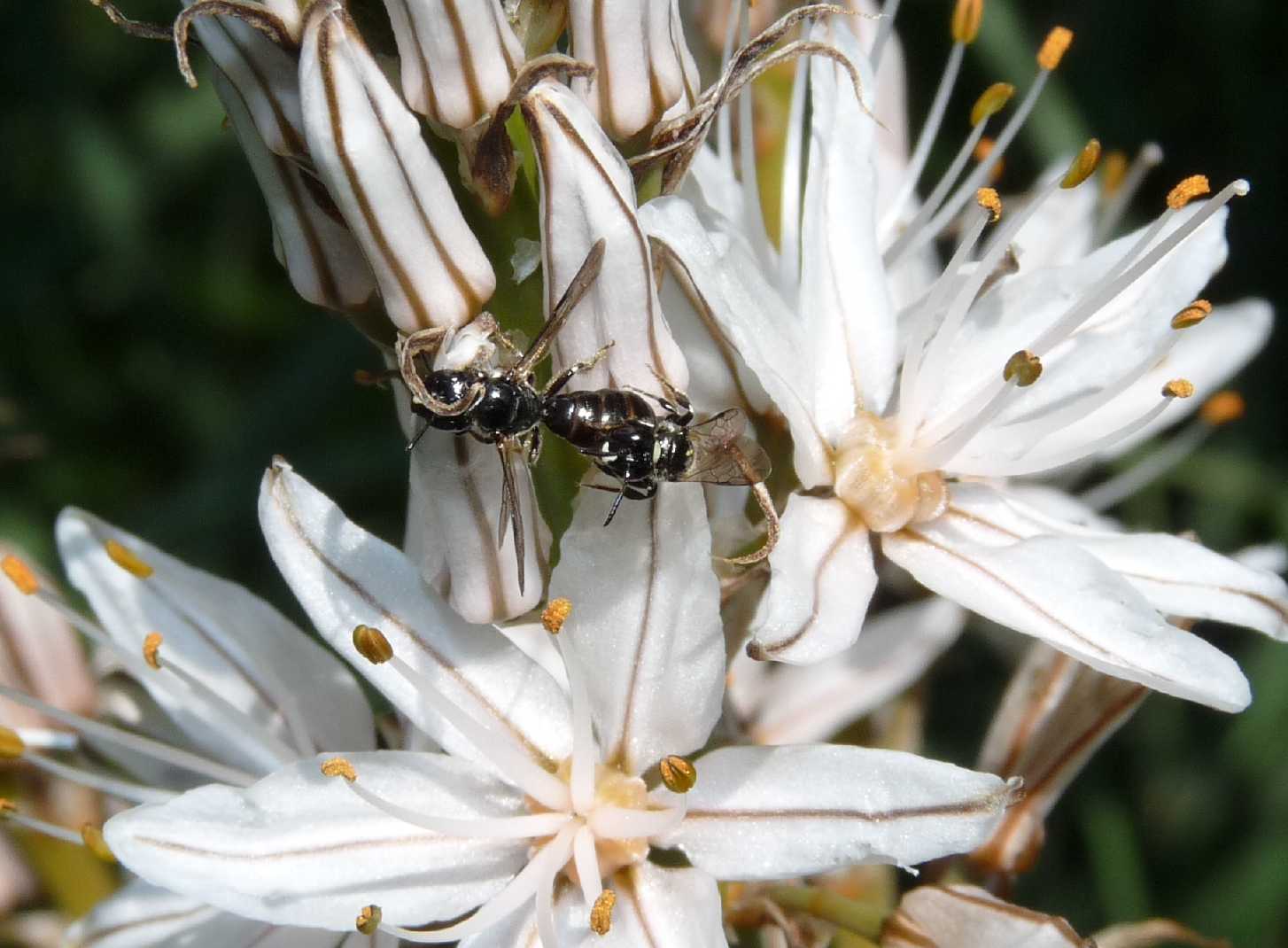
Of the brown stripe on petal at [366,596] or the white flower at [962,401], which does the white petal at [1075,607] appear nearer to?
the white flower at [962,401]

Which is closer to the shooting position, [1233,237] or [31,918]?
[31,918]

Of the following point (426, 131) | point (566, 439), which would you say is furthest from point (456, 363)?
point (426, 131)

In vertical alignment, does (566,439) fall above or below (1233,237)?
below

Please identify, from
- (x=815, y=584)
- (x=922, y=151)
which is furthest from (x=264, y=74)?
(x=922, y=151)

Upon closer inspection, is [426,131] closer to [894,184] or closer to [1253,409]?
[894,184]

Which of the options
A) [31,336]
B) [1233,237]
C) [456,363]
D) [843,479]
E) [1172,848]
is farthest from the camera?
[31,336]
